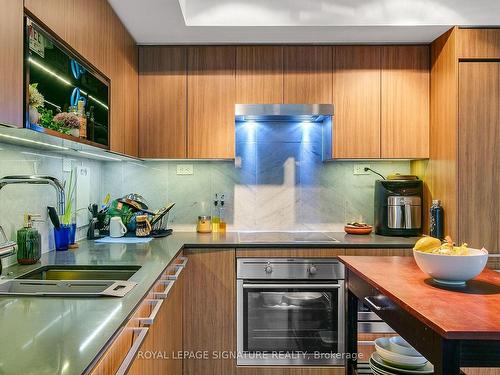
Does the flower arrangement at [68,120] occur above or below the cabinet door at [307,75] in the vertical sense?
below

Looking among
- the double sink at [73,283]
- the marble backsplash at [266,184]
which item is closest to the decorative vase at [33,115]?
the double sink at [73,283]

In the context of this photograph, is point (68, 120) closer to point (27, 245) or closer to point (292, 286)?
point (27, 245)

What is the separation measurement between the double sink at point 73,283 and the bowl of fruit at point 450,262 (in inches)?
41.7

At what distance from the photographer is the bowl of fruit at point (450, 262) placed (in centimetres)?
133

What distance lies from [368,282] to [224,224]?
168 cm

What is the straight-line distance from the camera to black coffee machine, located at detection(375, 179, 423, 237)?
9.18ft

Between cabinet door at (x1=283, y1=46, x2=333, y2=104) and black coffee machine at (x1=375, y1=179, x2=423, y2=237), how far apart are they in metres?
0.80

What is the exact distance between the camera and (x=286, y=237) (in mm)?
2770

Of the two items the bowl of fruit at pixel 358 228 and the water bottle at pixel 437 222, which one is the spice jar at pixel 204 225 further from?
the water bottle at pixel 437 222

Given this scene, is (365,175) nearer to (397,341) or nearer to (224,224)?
(224,224)

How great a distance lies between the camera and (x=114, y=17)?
7.32 ft

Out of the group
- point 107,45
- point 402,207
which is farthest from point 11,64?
point 402,207

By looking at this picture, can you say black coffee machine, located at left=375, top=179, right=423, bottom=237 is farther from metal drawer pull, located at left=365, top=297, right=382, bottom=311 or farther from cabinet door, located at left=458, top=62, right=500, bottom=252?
metal drawer pull, located at left=365, top=297, right=382, bottom=311

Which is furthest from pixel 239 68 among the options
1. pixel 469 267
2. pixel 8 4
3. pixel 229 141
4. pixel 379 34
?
pixel 469 267
